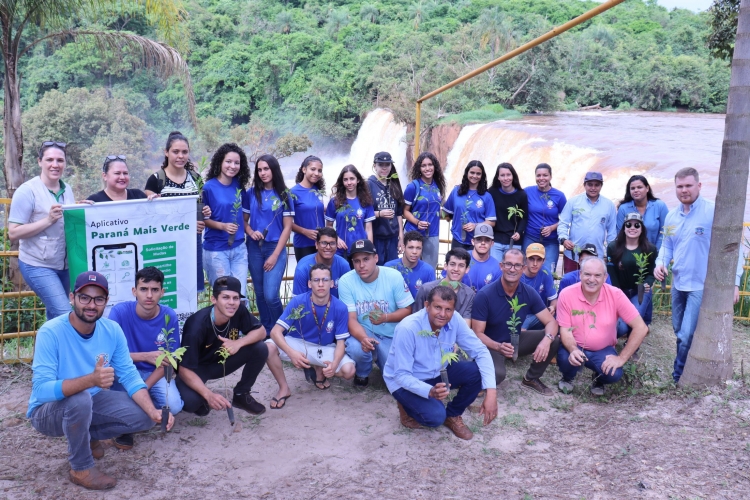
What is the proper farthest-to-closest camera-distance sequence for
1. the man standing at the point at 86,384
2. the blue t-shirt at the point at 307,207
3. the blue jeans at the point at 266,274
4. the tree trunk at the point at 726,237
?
the blue t-shirt at the point at 307,207 < the blue jeans at the point at 266,274 < the tree trunk at the point at 726,237 < the man standing at the point at 86,384

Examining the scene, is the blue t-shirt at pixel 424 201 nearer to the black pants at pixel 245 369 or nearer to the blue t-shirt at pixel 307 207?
the blue t-shirt at pixel 307 207

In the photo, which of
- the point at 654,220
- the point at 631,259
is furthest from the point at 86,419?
the point at 654,220

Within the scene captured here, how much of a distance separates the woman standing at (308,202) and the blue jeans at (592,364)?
254cm

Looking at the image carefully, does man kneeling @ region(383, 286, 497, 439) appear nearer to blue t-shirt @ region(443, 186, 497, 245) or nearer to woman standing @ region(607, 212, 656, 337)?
woman standing @ region(607, 212, 656, 337)

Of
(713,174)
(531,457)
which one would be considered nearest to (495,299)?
(531,457)

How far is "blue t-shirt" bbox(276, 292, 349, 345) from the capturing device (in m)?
5.12

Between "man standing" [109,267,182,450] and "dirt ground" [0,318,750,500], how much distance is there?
342 millimetres

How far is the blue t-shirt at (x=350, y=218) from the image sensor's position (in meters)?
6.29

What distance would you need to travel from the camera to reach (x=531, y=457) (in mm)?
4426

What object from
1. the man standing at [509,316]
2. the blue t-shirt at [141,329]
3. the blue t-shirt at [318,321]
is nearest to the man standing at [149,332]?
the blue t-shirt at [141,329]

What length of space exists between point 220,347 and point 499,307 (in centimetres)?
227

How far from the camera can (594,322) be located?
5250mm

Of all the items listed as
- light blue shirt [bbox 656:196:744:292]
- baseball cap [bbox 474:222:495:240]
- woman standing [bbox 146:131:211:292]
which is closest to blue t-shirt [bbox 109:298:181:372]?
woman standing [bbox 146:131:211:292]

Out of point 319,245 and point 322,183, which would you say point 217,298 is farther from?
point 322,183
